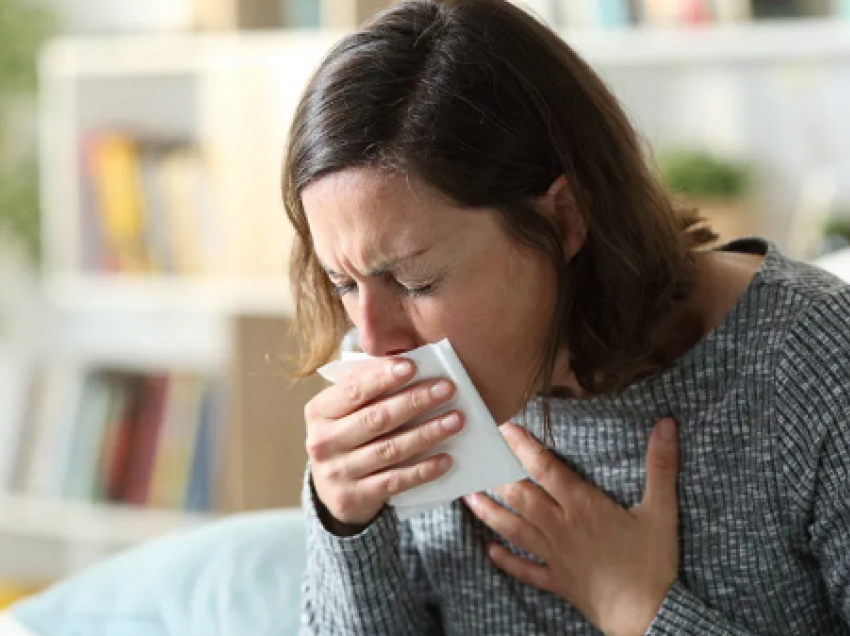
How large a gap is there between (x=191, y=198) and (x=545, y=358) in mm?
1855

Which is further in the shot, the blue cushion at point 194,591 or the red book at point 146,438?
the red book at point 146,438

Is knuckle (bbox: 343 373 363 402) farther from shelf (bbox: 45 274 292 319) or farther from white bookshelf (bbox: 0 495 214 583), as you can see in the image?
white bookshelf (bbox: 0 495 214 583)

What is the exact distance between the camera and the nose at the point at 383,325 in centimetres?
117

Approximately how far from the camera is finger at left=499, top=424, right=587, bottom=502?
4.49ft

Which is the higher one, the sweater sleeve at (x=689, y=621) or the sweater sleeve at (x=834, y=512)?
the sweater sleeve at (x=834, y=512)

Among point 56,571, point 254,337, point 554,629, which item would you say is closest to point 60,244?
point 254,337

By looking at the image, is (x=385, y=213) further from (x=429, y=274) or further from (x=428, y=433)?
(x=428, y=433)

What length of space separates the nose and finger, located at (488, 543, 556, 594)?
1.03 feet

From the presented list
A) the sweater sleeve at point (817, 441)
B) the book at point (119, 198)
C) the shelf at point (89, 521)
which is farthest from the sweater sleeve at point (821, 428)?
the book at point (119, 198)

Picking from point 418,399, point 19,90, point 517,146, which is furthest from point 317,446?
point 19,90

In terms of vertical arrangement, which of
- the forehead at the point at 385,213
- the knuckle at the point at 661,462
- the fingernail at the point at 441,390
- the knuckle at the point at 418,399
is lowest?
the knuckle at the point at 661,462

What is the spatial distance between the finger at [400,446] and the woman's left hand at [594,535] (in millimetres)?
177

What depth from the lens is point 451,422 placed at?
1.22 metres

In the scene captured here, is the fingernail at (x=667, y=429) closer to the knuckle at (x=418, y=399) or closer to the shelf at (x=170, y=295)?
the knuckle at (x=418, y=399)
